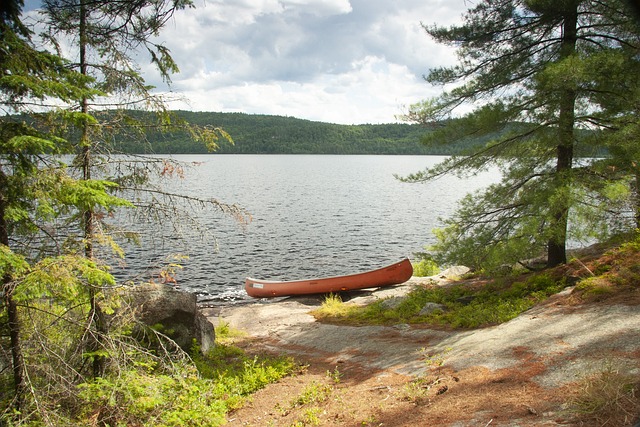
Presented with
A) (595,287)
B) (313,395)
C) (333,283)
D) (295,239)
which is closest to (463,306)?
(595,287)

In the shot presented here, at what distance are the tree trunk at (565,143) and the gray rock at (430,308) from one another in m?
3.45

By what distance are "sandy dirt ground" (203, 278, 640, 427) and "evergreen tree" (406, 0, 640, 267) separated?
2188mm

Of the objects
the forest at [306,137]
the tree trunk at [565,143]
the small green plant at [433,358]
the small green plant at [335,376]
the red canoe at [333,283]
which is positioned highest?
the forest at [306,137]

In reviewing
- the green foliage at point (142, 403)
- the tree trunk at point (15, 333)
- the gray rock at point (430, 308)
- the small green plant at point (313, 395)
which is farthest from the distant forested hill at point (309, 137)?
the tree trunk at point (15, 333)

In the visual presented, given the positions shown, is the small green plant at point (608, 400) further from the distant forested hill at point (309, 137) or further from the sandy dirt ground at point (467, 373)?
the distant forested hill at point (309, 137)

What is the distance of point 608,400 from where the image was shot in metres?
3.97

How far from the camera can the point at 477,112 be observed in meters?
11.3

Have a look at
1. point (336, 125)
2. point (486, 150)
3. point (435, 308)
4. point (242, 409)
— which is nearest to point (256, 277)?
point (435, 308)

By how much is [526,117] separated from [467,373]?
24.4ft

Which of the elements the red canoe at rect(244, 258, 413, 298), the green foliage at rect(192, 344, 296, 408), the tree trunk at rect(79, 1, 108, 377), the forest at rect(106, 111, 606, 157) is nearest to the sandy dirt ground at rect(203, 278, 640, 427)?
the green foliage at rect(192, 344, 296, 408)

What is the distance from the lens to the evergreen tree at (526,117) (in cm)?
970

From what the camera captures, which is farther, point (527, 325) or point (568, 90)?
point (568, 90)

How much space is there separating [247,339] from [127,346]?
660 centimetres

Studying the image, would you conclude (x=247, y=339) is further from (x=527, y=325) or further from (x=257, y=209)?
(x=257, y=209)
